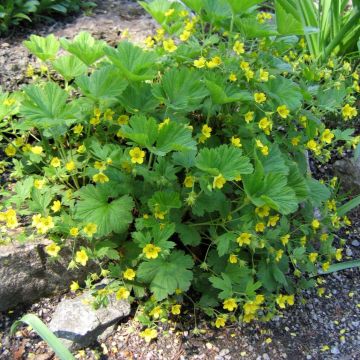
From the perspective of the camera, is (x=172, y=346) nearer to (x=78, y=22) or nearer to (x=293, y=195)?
(x=293, y=195)

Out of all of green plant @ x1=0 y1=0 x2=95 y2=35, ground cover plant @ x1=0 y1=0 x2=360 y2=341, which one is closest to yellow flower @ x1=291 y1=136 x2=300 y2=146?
ground cover plant @ x1=0 y1=0 x2=360 y2=341

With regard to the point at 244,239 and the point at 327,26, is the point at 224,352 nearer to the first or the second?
the point at 244,239

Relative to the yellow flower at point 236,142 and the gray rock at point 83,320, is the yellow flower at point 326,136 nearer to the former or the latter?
the yellow flower at point 236,142

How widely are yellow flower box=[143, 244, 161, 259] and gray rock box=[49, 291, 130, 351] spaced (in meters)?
0.31

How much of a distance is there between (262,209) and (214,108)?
449 millimetres

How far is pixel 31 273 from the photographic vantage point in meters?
1.98

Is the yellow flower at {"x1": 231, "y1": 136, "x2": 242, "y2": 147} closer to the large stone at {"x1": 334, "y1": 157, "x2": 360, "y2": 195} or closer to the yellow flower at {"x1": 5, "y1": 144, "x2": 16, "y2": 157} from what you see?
the yellow flower at {"x1": 5, "y1": 144, "x2": 16, "y2": 157}

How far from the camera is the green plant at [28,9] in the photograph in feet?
9.17

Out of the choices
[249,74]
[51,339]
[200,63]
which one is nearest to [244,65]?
[249,74]

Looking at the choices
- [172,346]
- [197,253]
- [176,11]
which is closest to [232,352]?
[172,346]

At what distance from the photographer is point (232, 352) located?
6.50ft

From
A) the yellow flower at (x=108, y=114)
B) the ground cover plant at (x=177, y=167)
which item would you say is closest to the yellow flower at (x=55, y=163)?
the ground cover plant at (x=177, y=167)

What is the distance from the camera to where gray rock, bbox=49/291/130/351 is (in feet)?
6.15

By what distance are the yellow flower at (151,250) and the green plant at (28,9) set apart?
176cm
